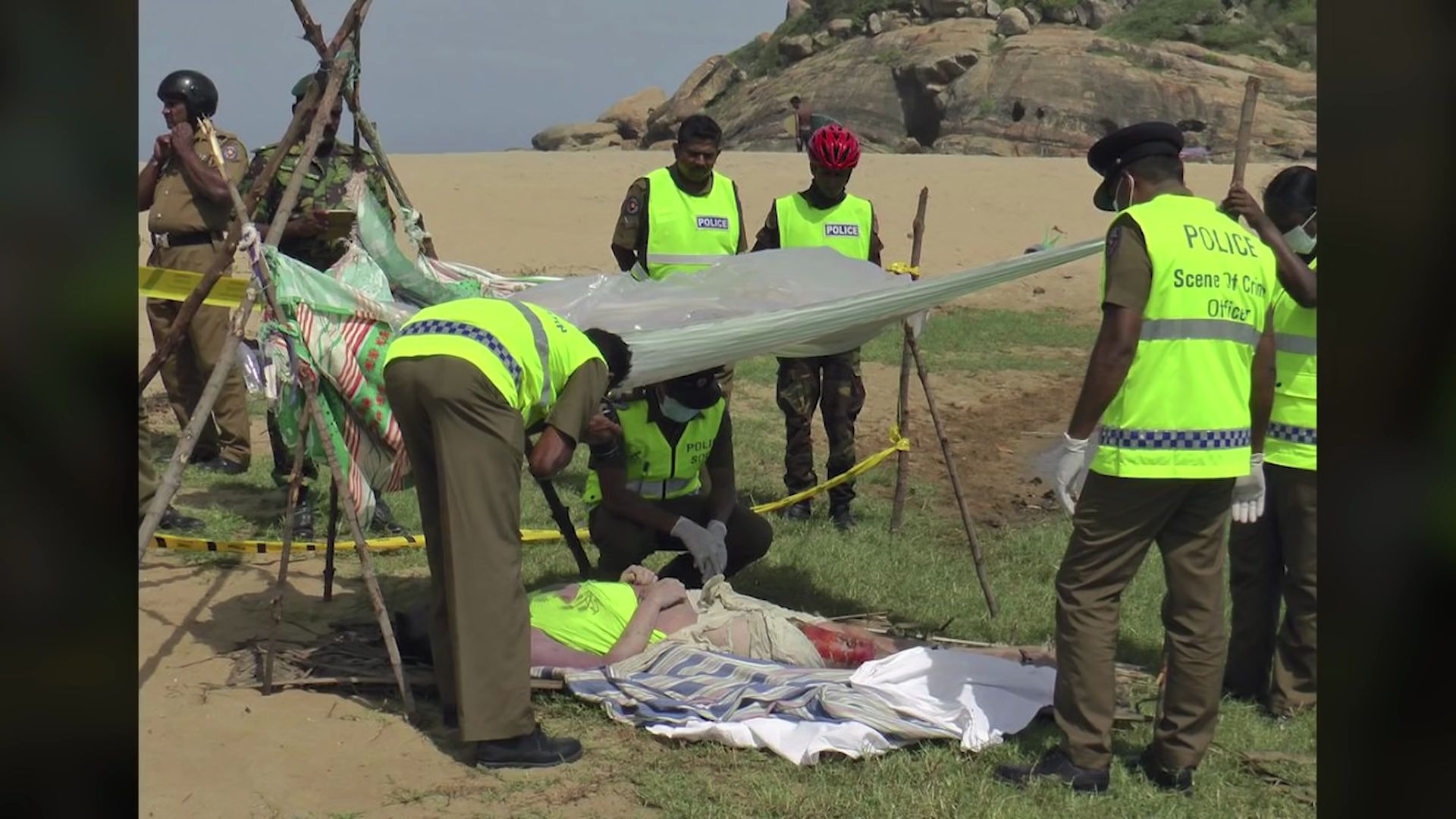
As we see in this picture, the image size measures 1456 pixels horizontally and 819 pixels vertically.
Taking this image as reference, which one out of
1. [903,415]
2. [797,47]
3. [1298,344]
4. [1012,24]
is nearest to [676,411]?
[903,415]

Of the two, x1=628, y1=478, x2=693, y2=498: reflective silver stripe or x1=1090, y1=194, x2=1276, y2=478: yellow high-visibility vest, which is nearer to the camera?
x1=1090, y1=194, x2=1276, y2=478: yellow high-visibility vest

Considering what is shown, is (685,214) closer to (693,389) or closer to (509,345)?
(693,389)

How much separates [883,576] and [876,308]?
165cm

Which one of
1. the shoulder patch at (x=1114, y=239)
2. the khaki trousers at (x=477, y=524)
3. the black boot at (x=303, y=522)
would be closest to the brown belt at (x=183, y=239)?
the black boot at (x=303, y=522)

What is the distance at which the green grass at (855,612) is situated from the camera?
13.8 ft

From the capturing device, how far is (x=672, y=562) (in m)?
5.96

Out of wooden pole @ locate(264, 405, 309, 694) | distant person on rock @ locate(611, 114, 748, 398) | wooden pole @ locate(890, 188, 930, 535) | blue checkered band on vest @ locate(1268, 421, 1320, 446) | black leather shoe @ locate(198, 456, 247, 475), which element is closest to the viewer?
blue checkered band on vest @ locate(1268, 421, 1320, 446)

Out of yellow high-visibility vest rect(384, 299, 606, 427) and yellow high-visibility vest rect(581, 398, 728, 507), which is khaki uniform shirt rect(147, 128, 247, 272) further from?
yellow high-visibility vest rect(384, 299, 606, 427)

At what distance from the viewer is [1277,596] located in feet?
16.6

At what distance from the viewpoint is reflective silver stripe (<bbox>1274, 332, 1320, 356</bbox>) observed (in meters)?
4.84

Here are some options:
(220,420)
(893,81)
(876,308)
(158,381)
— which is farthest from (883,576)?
(893,81)

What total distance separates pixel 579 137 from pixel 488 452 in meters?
48.0

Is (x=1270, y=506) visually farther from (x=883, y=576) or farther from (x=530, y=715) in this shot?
(x=530, y=715)

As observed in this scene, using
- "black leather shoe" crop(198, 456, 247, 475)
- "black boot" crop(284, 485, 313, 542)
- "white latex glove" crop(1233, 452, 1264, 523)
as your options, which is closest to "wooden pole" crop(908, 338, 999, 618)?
"white latex glove" crop(1233, 452, 1264, 523)
